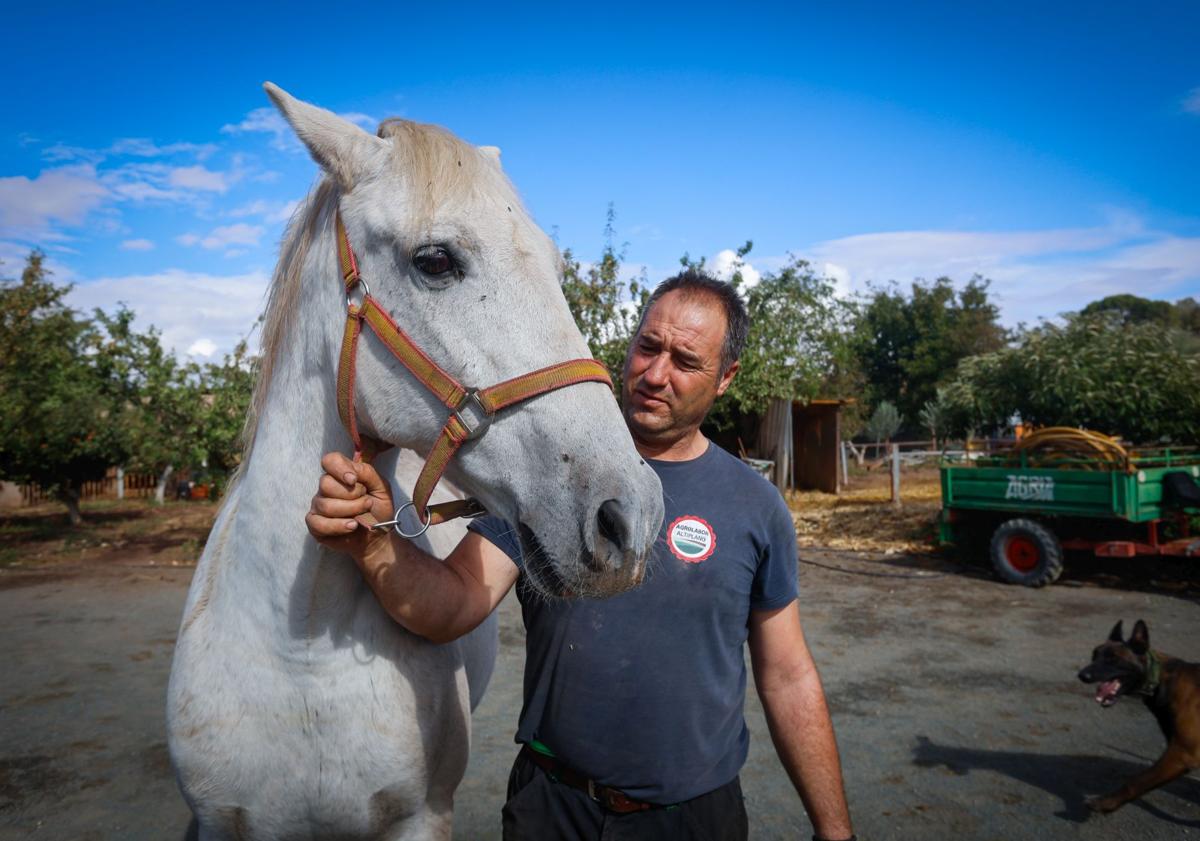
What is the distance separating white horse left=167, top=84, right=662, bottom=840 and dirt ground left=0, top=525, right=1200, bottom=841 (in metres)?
2.21

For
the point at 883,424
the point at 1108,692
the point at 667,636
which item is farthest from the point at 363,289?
the point at 883,424

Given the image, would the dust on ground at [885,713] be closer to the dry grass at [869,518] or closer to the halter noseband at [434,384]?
the dry grass at [869,518]

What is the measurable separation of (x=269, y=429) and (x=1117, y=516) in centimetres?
895

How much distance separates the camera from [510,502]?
136cm

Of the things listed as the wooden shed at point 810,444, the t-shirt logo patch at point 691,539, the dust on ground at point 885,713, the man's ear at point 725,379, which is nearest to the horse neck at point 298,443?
the t-shirt logo patch at point 691,539

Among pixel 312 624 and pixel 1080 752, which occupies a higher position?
pixel 312 624

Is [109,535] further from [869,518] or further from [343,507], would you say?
[343,507]

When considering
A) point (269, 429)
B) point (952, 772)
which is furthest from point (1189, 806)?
point (269, 429)

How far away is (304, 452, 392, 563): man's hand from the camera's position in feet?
4.40

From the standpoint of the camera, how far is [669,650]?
167 cm

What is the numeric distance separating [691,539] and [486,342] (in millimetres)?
733

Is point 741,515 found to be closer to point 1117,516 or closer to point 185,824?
point 185,824

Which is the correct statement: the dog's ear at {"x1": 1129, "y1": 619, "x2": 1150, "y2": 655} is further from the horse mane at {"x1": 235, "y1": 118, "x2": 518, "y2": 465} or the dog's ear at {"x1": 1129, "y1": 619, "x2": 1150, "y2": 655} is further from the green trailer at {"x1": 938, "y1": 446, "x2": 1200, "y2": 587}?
the horse mane at {"x1": 235, "y1": 118, "x2": 518, "y2": 465}

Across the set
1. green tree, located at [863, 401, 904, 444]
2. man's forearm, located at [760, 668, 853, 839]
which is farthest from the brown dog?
green tree, located at [863, 401, 904, 444]
